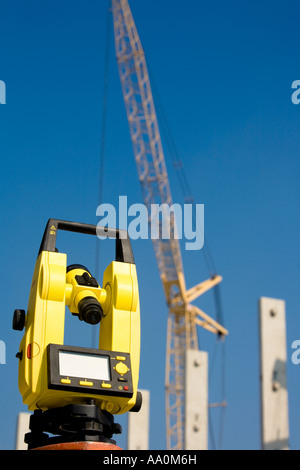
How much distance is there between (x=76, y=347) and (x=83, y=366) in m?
0.11

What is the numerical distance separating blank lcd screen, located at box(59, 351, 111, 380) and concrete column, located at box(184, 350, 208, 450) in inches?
590

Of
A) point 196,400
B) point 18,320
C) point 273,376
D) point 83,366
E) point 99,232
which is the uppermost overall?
point 196,400

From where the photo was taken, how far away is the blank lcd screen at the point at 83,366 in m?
4.36

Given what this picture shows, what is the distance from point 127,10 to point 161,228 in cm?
1431

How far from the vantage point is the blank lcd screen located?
172 inches

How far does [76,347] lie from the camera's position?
441 cm

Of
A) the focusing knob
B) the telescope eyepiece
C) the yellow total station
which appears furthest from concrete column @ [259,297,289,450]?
the focusing knob

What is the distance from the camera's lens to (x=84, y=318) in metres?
4.78

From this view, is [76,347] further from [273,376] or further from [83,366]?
[273,376]

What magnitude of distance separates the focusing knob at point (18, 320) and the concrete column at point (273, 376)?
9.82 metres

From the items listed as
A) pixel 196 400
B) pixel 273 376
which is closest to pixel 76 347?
pixel 273 376

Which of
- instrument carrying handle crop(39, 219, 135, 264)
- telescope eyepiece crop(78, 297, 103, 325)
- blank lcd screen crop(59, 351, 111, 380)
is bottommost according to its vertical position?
blank lcd screen crop(59, 351, 111, 380)

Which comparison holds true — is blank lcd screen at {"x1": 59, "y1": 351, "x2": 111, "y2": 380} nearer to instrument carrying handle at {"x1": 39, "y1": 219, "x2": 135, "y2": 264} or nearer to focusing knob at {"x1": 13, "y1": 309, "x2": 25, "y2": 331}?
focusing knob at {"x1": 13, "y1": 309, "x2": 25, "y2": 331}
